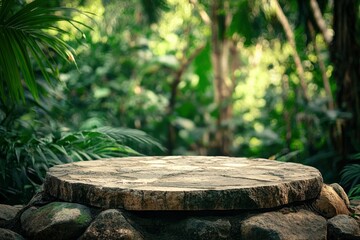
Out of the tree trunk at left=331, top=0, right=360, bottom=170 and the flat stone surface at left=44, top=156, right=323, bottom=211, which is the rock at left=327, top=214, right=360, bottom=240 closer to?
the flat stone surface at left=44, top=156, right=323, bottom=211

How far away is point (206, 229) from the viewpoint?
7.75 feet

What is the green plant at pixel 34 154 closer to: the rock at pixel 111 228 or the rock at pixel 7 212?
the rock at pixel 7 212

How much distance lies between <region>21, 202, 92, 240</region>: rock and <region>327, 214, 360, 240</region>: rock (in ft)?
3.91

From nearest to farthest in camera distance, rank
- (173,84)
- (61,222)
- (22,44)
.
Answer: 1. (61,222)
2. (22,44)
3. (173,84)

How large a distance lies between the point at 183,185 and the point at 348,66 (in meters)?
3.25

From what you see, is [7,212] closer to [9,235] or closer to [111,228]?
[9,235]

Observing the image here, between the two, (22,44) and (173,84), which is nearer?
(22,44)

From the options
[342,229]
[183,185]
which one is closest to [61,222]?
[183,185]

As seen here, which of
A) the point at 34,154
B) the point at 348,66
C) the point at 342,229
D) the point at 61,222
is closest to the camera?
the point at 61,222

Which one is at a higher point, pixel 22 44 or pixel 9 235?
pixel 22 44

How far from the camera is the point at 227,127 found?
920 centimetres

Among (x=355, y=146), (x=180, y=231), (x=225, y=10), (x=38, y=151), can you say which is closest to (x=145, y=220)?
(x=180, y=231)

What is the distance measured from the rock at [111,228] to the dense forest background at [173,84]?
1044 millimetres

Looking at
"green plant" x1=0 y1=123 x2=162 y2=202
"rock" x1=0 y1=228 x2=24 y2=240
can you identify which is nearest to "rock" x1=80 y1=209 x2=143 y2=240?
"rock" x1=0 y1=228 x2=24 y2=240
